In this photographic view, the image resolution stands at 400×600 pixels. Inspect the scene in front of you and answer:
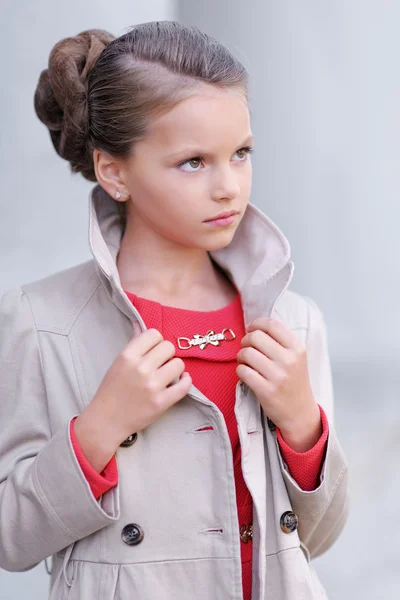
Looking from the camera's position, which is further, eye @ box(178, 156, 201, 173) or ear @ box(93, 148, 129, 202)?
ear @ box(93, 148, 129, 202)

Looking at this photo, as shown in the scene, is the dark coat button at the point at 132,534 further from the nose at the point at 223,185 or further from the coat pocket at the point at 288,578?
the nose at the point at 223,185

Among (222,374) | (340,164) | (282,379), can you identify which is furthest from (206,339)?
(340,164)

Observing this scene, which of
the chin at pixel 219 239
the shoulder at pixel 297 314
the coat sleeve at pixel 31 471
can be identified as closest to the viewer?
the coat sleeve at pixel 31 471

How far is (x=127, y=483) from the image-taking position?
1.32 metres

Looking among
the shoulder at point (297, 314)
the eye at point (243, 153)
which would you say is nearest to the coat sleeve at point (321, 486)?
the shoulder at point (297, 314)

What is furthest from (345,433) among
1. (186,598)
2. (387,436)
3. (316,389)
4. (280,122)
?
(186,598)

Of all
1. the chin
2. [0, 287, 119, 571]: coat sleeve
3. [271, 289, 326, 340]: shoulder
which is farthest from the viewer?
[271, 289, 326, 340]: shoulder

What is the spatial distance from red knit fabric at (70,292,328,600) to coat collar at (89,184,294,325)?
57 millimetres

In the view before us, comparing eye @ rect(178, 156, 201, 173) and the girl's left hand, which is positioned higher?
eye @ rect(178, 156, 201, 173)

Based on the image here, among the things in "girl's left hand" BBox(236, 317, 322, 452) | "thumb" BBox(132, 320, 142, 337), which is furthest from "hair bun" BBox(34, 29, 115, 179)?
"girl's left hand" BBox(236, 317, 322, 452)

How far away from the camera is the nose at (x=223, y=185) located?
1.34 metres

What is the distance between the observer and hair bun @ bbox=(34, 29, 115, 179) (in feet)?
4.86

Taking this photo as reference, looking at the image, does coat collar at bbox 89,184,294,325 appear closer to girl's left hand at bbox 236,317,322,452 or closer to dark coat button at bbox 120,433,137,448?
girl's left hand at bbox 236,317,322,452

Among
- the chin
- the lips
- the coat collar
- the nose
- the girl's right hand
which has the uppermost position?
the nose
